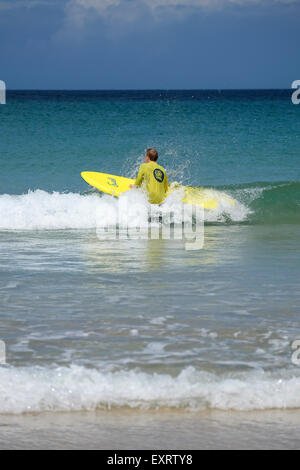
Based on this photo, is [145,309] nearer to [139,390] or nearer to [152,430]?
[139,390]

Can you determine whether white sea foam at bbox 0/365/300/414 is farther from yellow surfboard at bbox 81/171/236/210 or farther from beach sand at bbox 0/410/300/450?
yellow surfboard at bbox 81/171/236/210

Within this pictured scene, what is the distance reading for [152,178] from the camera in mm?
12375

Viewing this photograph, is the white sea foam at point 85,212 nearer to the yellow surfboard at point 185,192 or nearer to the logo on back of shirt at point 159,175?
the yellow surfboard at point 185,192

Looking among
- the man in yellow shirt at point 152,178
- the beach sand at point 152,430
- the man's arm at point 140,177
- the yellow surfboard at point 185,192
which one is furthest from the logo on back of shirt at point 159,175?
the beach sand at point 152,430

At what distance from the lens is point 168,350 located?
5453 millimetres

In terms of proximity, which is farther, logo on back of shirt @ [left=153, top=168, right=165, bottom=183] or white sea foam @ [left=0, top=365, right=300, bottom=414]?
logo on back of shirt @ [left=153, top=168, right=165, bottom=183]

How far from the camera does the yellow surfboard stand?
44.8 feet

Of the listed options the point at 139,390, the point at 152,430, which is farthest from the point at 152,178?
the point at 152,430

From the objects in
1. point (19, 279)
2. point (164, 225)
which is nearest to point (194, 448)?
point (19, 279)

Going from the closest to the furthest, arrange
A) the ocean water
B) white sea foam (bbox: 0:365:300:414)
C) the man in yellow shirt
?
white sea foam (bbox: 0:365:300:414), the ocean water, the man in yellow shirt

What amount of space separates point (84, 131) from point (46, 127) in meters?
2.66

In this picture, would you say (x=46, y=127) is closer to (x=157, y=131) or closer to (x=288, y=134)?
(x=157, y=131)

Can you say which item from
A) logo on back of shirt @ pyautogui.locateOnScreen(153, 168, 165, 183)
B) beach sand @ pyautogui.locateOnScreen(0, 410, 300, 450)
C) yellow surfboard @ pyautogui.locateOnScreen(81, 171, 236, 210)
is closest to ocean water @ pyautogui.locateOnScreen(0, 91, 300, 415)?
beach sand @ pyautogui.locateOnScreen(0, 410, 300, 450)

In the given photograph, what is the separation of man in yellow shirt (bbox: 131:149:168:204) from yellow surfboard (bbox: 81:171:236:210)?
1.80 ft
